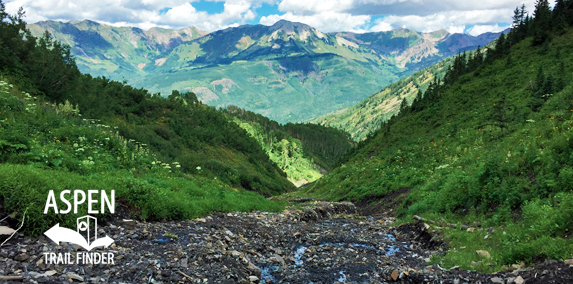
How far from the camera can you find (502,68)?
4656 cm

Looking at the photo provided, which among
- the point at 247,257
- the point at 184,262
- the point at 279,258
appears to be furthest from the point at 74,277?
the point at 279,258

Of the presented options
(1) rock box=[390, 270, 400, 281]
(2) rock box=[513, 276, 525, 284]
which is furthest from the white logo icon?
(2) rock box=[513, 276, 525, 284]

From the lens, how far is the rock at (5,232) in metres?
7.19

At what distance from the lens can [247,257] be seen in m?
10.3

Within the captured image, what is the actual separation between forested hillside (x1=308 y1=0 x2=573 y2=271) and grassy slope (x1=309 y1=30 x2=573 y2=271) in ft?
0.15

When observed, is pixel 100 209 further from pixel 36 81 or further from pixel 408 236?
pixel 36 81

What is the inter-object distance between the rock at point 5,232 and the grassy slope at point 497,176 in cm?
1298

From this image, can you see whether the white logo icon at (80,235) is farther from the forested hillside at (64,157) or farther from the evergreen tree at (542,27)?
the evergreen tree at (542,27)

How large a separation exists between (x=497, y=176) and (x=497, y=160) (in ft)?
2.88

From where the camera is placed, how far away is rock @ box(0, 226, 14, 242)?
719cm

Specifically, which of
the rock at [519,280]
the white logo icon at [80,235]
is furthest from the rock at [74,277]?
the rock at [519,280]

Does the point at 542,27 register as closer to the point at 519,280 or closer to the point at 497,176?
the point at 497,176

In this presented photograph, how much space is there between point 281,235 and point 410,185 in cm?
1567

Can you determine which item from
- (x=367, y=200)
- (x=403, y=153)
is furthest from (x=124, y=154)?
(x=403, y=153)
